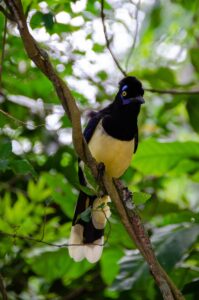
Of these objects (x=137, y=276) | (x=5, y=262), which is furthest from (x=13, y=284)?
(x=137, y=276)

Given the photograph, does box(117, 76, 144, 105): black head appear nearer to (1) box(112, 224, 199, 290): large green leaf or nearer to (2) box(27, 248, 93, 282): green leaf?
(1) box(112, 224, 199, 290): large green leaf

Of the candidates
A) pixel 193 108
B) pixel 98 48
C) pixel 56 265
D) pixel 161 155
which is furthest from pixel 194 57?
pixel 56 265

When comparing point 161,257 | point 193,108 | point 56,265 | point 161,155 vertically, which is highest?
point 193,108

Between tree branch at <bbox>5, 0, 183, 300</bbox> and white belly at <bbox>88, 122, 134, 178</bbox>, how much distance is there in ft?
2.65

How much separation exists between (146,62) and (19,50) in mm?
2696

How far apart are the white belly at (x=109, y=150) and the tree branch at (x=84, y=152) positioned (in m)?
0.81

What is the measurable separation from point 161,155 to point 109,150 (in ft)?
3.09

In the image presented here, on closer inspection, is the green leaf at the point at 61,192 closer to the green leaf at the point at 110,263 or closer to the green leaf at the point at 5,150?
the green leaf at the point at 110,263

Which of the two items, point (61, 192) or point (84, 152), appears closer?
point (84, 152)

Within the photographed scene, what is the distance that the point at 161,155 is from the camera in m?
4.56

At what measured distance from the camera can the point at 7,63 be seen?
12.8 ft

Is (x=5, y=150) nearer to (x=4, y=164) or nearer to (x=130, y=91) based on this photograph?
(x=4, y=164)

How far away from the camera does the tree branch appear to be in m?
2.45

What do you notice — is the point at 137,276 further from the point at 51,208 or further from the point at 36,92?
the point at 36,92
